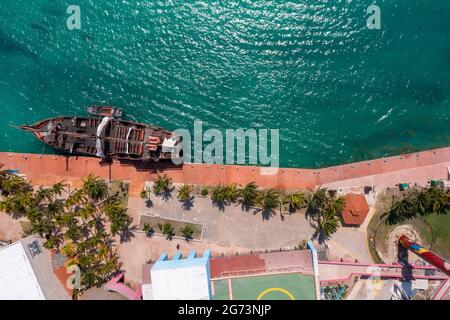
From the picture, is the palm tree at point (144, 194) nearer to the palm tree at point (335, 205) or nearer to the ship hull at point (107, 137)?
the ship hull at point (107, 137)

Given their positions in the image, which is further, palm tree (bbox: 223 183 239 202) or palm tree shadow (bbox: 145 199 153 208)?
palm tree shadow (bbox: 145 199 153 208)

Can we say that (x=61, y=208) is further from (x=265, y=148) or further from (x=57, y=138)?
(x=265, y=148)

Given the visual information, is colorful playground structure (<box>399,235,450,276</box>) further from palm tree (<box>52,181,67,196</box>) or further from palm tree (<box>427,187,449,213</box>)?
palm tree (<box>52,181,67,196</box>)

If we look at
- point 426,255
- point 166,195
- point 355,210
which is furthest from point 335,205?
point 166,195

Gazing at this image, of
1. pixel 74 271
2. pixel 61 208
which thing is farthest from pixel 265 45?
pixel 74 271

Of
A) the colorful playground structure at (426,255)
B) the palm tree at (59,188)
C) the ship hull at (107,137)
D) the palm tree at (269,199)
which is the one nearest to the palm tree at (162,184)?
the ship hull at (107,137)

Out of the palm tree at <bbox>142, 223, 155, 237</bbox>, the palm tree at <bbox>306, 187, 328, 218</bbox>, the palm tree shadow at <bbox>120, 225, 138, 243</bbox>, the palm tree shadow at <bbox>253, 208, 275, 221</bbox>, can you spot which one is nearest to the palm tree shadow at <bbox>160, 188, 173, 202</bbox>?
the palm tree at <bbox>142, 223, 155, 237</bbox>
